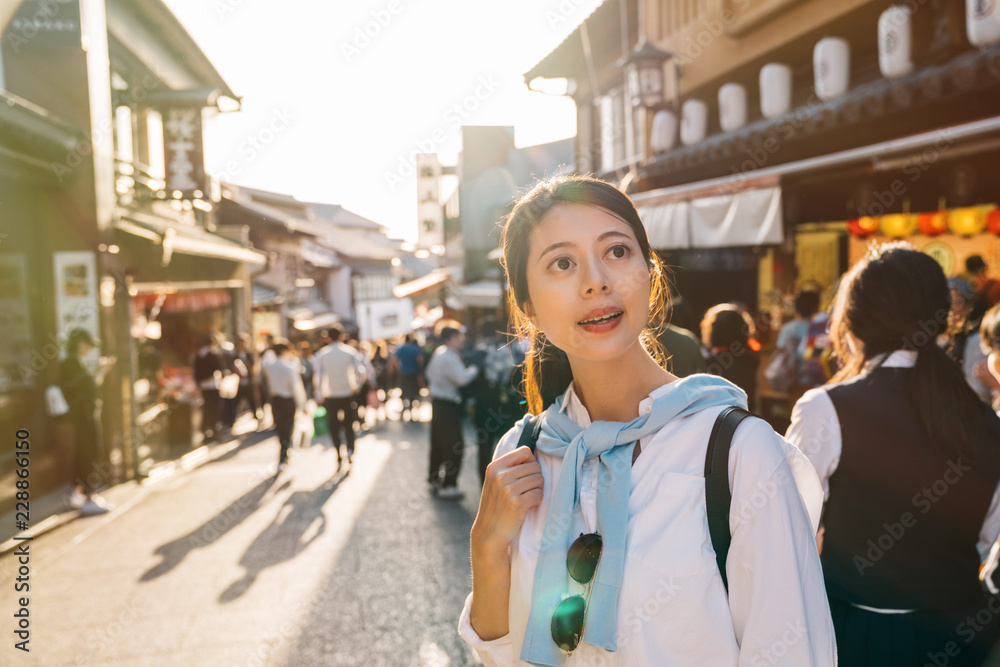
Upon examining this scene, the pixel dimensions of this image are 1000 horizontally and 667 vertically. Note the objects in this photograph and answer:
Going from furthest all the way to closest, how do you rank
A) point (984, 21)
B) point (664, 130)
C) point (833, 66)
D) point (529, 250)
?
point (664, 130) → point (833, 66) → point (984, 21) → point (529, 250)

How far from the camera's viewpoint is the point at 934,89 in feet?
18.4

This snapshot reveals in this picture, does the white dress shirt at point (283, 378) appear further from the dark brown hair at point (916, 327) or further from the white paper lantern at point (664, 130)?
the dark brown hair at point (916, 327)

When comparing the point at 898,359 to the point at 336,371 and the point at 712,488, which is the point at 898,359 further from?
the point at 336,371

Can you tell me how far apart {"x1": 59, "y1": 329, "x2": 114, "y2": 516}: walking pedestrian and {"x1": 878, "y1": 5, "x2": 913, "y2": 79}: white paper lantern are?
30.5 feet

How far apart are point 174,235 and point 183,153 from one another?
1.49m

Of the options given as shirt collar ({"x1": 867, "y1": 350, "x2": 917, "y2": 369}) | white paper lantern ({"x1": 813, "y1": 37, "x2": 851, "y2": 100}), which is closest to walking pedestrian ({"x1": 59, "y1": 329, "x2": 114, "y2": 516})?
shirt collar ({"x1": 867, "y1": 350, "x2": 917, "y2": 369})

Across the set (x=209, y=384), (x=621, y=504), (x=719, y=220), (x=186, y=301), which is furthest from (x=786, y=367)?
(x=186, y=301)

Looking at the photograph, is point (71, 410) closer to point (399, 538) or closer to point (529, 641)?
point (399, 538)

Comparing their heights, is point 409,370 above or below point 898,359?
below

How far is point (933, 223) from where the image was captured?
23.6ft

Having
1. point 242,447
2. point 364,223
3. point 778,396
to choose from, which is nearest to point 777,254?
point 778,396

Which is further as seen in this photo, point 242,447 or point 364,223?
point 364,223

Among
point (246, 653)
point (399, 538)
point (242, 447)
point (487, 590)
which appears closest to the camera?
point (487, 590)

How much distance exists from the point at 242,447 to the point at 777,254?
10.3 metres
